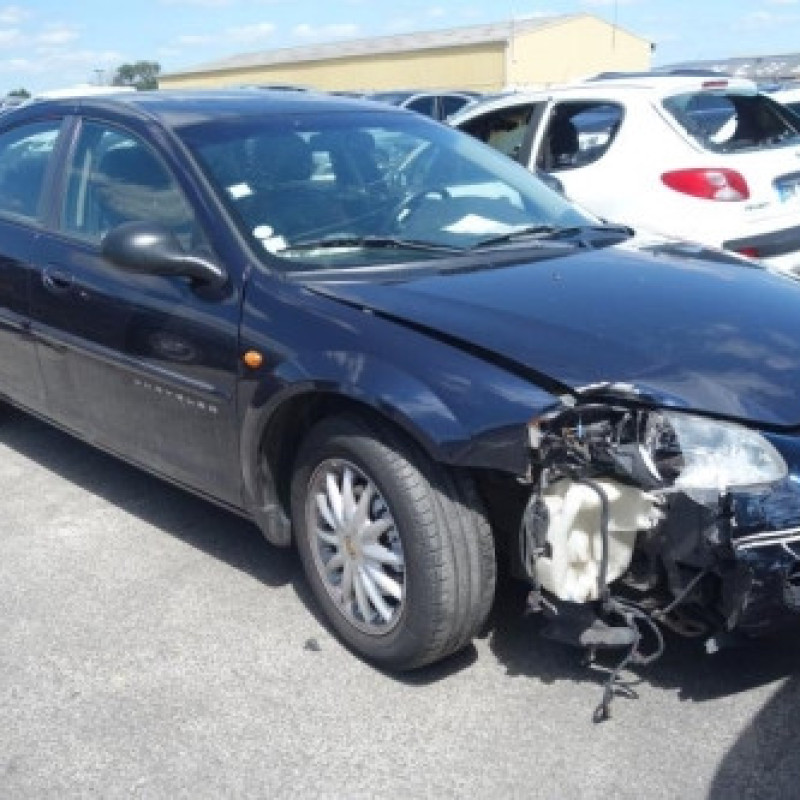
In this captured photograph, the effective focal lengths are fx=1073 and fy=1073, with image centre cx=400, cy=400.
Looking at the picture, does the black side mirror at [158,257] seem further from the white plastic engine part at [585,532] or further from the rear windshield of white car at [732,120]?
the rear windshield of white car at [732,120]

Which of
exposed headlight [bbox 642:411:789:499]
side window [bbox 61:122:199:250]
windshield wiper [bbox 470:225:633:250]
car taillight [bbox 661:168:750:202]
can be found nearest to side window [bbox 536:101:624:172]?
car taillight [bbox 661:168:750:202]

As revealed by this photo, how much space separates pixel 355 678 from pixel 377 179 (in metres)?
1.82

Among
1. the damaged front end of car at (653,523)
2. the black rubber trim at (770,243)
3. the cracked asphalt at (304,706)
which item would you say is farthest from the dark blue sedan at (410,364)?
the black rubber trim at (770,243)

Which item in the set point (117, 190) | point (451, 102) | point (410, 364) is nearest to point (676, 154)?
point (117, 190)

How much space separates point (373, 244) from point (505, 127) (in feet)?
15.2

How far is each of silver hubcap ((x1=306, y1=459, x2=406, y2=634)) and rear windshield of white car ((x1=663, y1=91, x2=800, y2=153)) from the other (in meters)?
4.43

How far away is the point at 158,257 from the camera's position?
3.38 metres

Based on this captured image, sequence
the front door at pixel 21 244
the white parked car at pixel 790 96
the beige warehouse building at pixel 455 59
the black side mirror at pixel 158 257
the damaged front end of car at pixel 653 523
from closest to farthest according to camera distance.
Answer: the damaged front end of car at pixel 653 523, the black side mirror at pixel 158 257, the front door at pixel 21 244, the white parked car at pixel 790 96, the beige warehouse building at pixel 455 59

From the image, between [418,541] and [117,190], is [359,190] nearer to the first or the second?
[117,190]

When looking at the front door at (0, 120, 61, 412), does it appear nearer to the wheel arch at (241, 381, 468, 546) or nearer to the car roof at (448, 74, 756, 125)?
the wheel arch at (241, 381, 468, 546)

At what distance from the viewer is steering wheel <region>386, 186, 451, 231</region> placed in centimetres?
378

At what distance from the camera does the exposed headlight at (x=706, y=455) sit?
8.76 ft

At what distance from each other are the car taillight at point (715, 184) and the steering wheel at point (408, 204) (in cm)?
291

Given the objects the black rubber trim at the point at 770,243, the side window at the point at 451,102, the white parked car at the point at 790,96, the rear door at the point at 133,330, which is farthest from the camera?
the side window at the point at 451,102
